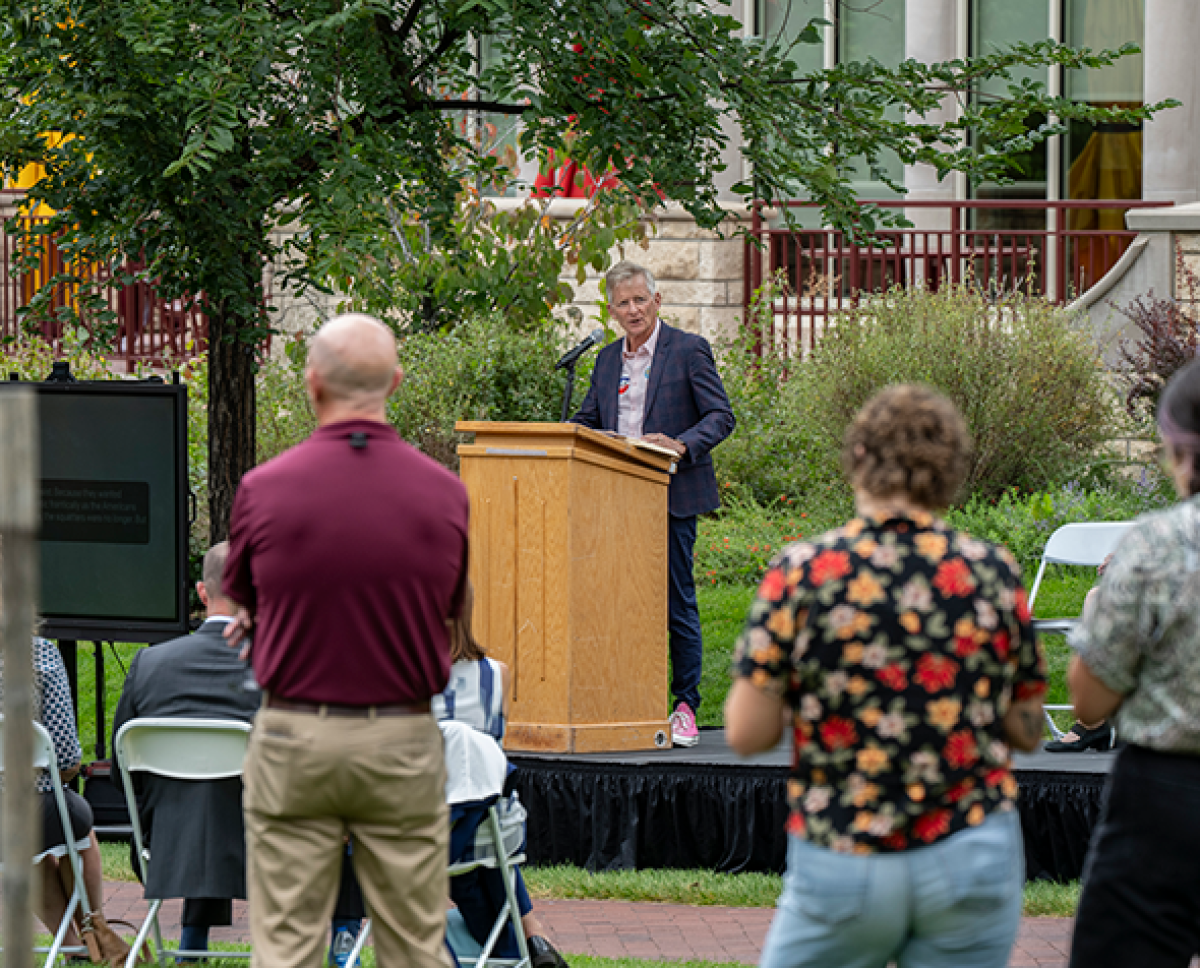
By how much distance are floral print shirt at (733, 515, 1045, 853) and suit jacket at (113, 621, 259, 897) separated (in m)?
2.29

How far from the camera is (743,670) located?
115 inches

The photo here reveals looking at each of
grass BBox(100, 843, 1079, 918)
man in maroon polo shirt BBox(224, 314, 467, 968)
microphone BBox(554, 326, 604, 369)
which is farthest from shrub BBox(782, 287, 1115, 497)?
man in maroon polo shirt BBox(224, 314, 467, 968)

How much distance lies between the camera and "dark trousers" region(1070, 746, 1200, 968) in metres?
3.09

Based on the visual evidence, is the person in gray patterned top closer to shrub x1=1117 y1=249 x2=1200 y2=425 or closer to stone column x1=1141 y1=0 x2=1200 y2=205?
shrub x1=1117 y1=249 x2=1200 y2=425

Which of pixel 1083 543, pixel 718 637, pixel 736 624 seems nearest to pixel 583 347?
pixel 1083 543

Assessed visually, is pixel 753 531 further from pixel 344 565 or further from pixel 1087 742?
pixel 344 565

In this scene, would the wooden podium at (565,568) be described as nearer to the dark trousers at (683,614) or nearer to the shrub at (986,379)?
the dark trousers at (683,614)

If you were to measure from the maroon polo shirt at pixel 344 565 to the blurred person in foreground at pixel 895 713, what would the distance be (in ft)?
2.79

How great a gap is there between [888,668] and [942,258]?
11668 mm

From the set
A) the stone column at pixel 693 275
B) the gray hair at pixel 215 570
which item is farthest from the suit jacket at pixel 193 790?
the stone column at pixel 693 275

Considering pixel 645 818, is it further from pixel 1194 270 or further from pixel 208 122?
pixel 1194 270

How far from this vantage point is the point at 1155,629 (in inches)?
120

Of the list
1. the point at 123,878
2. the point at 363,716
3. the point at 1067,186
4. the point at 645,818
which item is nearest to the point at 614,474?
the point at 645,818

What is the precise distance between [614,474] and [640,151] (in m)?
1.59
